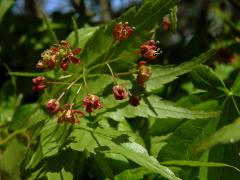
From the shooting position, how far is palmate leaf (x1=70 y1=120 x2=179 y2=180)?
1004mm

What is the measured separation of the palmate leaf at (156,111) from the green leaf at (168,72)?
0.03 metres

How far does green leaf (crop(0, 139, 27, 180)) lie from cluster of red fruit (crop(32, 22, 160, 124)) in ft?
0.40

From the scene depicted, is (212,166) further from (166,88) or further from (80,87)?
(166,88)

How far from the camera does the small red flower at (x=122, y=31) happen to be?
3.78 feet

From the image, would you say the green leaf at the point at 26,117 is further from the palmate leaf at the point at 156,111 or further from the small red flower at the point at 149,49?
the small red flower at the point at 149,49

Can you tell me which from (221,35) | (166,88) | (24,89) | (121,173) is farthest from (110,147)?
(221,35)

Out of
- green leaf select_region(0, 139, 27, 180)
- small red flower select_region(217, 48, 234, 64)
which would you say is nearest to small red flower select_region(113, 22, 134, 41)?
green leaf select_region(0, 139, 27, 180)

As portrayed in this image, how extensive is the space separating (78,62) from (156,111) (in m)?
0.22

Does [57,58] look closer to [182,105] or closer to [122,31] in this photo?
[122,31]

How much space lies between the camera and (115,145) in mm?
1056

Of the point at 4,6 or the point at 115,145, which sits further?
the point at 4,6

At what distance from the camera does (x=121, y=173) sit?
1149 millimetres

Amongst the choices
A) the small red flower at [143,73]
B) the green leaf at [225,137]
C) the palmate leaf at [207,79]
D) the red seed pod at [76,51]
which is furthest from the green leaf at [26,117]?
the green leaf at [225,137]

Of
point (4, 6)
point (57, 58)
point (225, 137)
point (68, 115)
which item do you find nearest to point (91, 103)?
point (68, 115)
